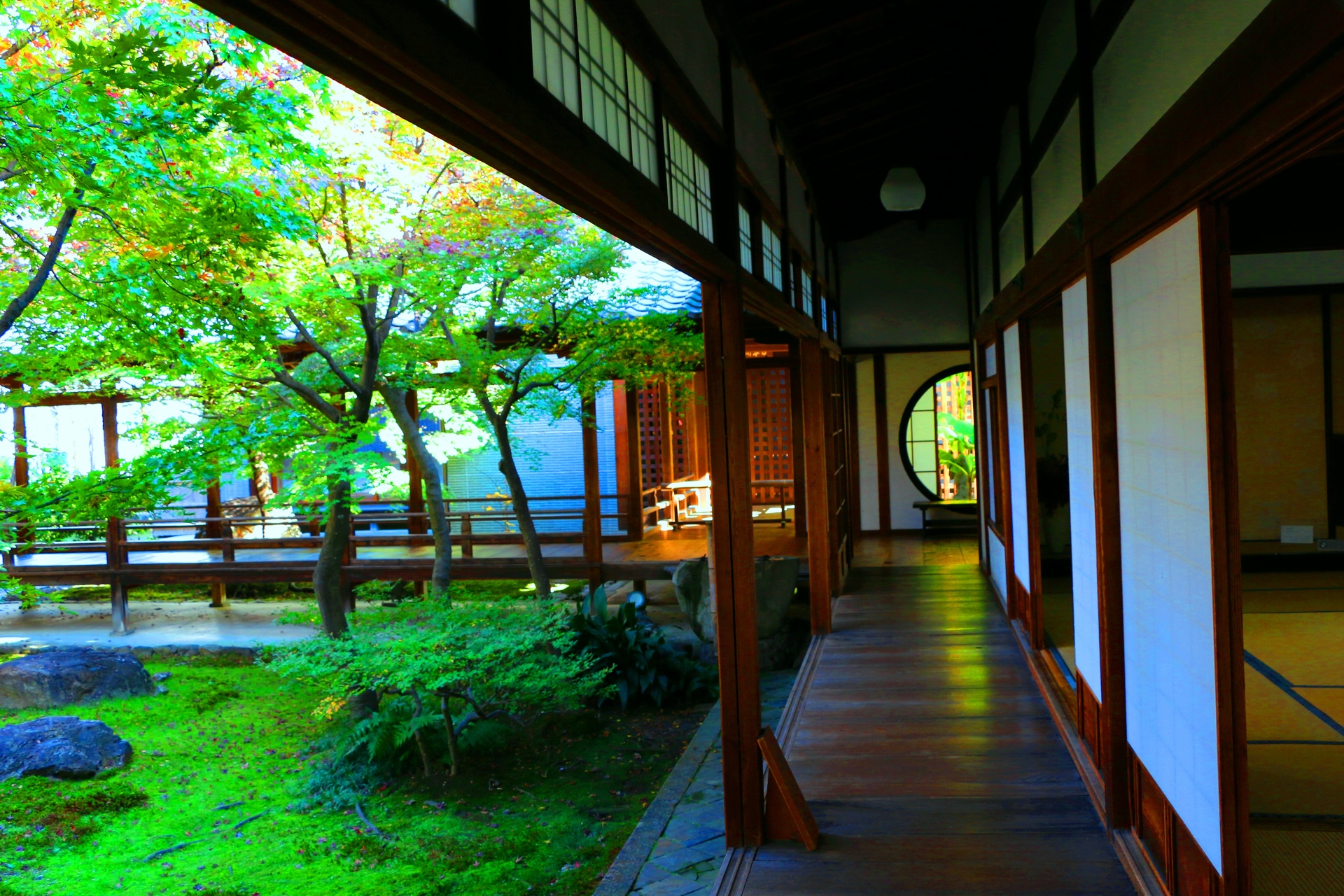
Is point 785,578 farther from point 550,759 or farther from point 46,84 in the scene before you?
point 46,84

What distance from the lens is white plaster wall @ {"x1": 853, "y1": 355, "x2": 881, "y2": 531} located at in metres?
10.9

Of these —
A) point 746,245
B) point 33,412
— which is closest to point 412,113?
point 746,245

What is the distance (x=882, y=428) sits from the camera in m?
10.9

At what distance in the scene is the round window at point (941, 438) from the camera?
1084 centimetres

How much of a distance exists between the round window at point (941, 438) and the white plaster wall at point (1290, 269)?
375 centimetres

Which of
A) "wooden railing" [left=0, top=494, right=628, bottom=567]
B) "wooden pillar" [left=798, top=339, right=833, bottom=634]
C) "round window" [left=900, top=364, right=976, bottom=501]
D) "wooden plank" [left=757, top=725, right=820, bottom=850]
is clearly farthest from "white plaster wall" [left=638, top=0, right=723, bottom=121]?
"round window" [left=900, top=364, right=976, bottom=501]

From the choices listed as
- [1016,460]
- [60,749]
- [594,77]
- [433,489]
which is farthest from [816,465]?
[60,749]

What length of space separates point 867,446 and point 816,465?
4273mm

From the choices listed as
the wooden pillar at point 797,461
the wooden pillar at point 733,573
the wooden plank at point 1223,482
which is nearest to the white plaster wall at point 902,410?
the wooden pillar at point 797,461

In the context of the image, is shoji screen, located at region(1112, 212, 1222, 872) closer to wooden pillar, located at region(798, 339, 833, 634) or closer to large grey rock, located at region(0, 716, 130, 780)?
wooden pillar, located at region(798, 339, 833, 634)

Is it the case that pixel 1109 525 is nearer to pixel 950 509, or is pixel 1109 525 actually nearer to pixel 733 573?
pixel 733 573

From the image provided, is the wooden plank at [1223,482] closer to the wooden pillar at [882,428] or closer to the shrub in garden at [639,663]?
the shrub in garden at [639,663]

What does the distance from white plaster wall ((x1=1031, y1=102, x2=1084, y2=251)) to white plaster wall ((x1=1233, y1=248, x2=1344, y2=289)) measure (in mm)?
3949

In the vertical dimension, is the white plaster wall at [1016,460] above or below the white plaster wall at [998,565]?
above
